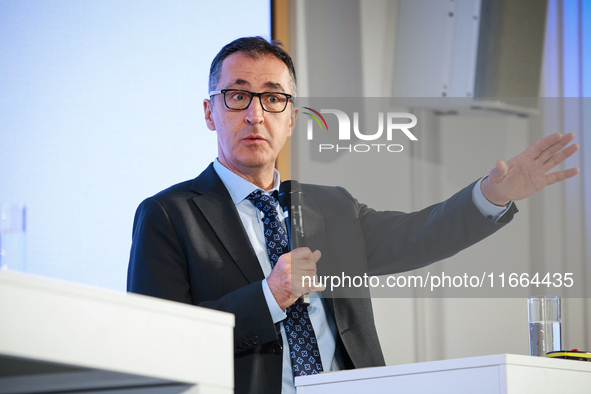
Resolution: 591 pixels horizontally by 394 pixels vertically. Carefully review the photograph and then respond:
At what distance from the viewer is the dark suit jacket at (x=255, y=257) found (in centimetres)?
161

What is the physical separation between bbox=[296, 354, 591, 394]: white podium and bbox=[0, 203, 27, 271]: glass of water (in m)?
0.59

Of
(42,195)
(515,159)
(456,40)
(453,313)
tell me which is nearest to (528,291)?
(453,313)

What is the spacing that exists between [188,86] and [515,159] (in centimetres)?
147

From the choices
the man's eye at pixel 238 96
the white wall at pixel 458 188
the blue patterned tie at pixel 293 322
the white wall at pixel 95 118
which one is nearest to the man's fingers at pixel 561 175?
the white wall at pixel 458 188

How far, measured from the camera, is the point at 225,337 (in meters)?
0.52

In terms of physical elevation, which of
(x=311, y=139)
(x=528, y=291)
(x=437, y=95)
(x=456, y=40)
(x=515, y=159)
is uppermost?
(x=456, y=40)

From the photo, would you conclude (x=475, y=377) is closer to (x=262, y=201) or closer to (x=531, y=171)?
(x=531, y=171)

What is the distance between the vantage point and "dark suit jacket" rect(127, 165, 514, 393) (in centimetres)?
161

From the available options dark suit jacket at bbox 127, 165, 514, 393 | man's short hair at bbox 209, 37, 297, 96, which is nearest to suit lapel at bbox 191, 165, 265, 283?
dark suit jacket at bbox 127, 165, 514, 393

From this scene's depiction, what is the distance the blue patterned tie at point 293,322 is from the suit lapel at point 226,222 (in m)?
0.07

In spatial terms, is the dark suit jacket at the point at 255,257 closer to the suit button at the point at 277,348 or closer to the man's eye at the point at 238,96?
the suit button at the point at 277,348

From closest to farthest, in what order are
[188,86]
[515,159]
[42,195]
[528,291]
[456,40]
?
1. [515,159]
2. [528,291]
3. [456,40]
4. [42,195]
5. [188,86]

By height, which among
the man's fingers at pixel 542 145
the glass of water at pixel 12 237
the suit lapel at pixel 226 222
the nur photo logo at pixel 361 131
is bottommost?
the glass of water at pixel 12 237

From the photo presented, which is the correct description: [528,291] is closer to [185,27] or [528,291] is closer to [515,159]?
[515,159]
